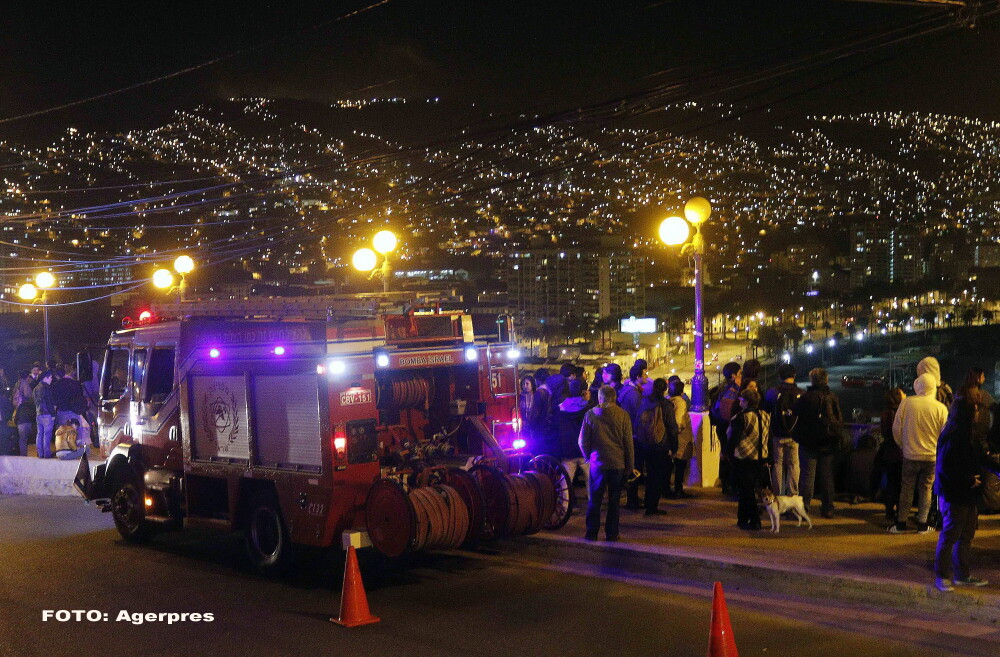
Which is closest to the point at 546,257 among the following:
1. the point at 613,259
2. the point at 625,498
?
the point at 613,259

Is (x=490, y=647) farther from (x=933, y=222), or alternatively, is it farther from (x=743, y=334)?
(x=933, y=222)

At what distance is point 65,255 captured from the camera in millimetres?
50062

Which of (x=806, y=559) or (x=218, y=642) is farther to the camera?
(x=806, y=559)

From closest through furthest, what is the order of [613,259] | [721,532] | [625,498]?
[721,532] < [625,498] < [613,259]

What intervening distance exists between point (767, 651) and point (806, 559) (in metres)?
2.40

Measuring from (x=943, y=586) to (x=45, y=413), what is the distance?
15.8 meters

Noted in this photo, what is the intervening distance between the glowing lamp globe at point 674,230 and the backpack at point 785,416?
3.09 m

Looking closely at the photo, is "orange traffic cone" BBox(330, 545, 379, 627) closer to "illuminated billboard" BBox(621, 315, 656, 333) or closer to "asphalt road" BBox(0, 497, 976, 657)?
"asphalt road" BBox(0, 497, 976, 657)

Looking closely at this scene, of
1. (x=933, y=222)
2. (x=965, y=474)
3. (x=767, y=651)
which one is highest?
(x=933, y=222)

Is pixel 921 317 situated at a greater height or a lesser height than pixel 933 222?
lesser

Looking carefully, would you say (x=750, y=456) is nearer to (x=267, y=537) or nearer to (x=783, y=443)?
(x=783, y=443)

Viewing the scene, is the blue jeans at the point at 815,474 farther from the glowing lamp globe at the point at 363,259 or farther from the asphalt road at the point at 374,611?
the glowing lamp globe at the point at 363,259

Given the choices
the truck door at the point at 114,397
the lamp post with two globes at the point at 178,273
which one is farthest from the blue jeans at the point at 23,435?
the truck door at the point at 114,397

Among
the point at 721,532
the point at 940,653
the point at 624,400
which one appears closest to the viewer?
the point at 940,653
